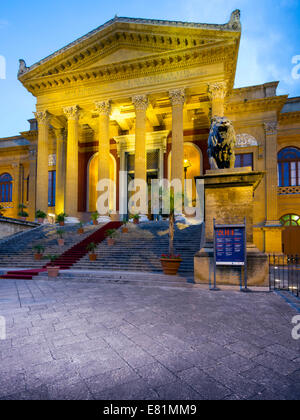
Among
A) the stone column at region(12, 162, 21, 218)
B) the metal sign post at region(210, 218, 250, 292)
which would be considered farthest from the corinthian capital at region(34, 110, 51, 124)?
the metal sign post at region(210, 218, 250, 292)

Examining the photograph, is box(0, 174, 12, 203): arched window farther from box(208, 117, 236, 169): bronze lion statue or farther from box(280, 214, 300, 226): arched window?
box(280, 214, 300, 226): arched window

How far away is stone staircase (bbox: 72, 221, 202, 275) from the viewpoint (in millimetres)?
10875

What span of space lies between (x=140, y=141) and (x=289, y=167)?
13.6 m

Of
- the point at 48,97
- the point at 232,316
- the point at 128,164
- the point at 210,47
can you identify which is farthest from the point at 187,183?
the point at 232,316

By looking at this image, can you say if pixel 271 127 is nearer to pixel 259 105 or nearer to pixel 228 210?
pixel 259 105

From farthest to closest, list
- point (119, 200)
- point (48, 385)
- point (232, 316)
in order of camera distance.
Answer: point (119, 200)
point (232, 316)
point (48, 385)

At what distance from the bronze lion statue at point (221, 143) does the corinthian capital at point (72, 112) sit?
16947 mm

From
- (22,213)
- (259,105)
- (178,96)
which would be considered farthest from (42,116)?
(259,105)

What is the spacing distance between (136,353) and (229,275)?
4961mm

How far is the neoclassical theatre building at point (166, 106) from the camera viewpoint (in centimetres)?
1855

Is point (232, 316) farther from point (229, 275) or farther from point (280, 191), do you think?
point (280, 191)

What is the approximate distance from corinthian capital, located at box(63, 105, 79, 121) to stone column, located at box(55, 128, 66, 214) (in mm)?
4078
